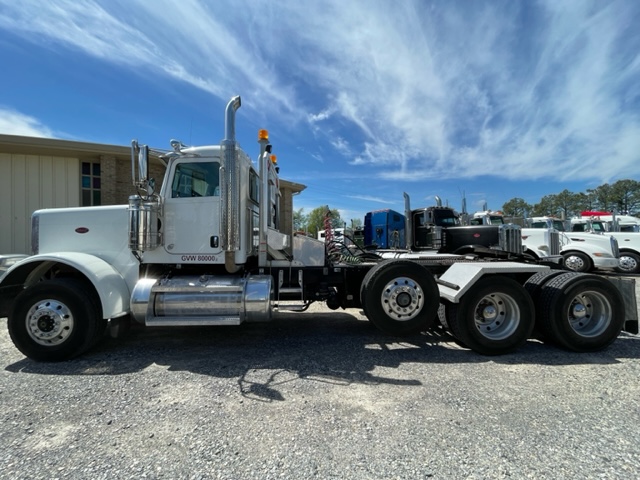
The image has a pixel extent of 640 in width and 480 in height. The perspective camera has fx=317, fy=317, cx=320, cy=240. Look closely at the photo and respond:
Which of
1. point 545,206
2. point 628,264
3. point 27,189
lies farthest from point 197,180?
point 545,206

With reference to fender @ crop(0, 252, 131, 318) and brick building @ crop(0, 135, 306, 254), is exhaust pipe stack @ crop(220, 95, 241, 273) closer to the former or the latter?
fender @ crop(0, 252, 131, 318)

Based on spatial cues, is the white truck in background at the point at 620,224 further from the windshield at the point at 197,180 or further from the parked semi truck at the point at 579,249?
the windshield at the point at 197,180

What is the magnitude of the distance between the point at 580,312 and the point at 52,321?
6.62 metres

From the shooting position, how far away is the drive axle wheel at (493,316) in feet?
13.1

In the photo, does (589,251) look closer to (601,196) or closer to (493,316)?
(493,316)

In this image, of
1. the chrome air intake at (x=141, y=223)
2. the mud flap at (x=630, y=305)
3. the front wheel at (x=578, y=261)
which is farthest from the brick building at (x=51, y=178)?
the front wheel at (x=578, y=261)

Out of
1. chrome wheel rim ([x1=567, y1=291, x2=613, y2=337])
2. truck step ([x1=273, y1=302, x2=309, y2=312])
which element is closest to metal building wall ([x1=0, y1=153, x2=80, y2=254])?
truck step ([x1=273, y1=302, x2=309, y2=312])

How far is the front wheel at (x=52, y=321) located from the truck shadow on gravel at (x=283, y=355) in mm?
159

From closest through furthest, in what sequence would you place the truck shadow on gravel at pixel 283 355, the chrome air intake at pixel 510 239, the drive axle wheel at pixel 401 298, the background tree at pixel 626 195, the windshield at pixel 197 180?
the truck shadow on gravel at pixel 283 355 < the drive axle wheel at pixel 401 298 < the windshield at pixel 197 180 < the chrome air intake at pixel 510 239 < the background tree at pixel 626 195

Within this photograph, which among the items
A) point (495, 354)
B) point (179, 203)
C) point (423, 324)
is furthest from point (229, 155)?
point (495, 354)

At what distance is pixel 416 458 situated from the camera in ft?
7.00

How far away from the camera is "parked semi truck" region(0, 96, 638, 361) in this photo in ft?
12.6

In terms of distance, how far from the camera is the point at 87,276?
3871 mm

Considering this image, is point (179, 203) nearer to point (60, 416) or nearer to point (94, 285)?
point (94, 285)
